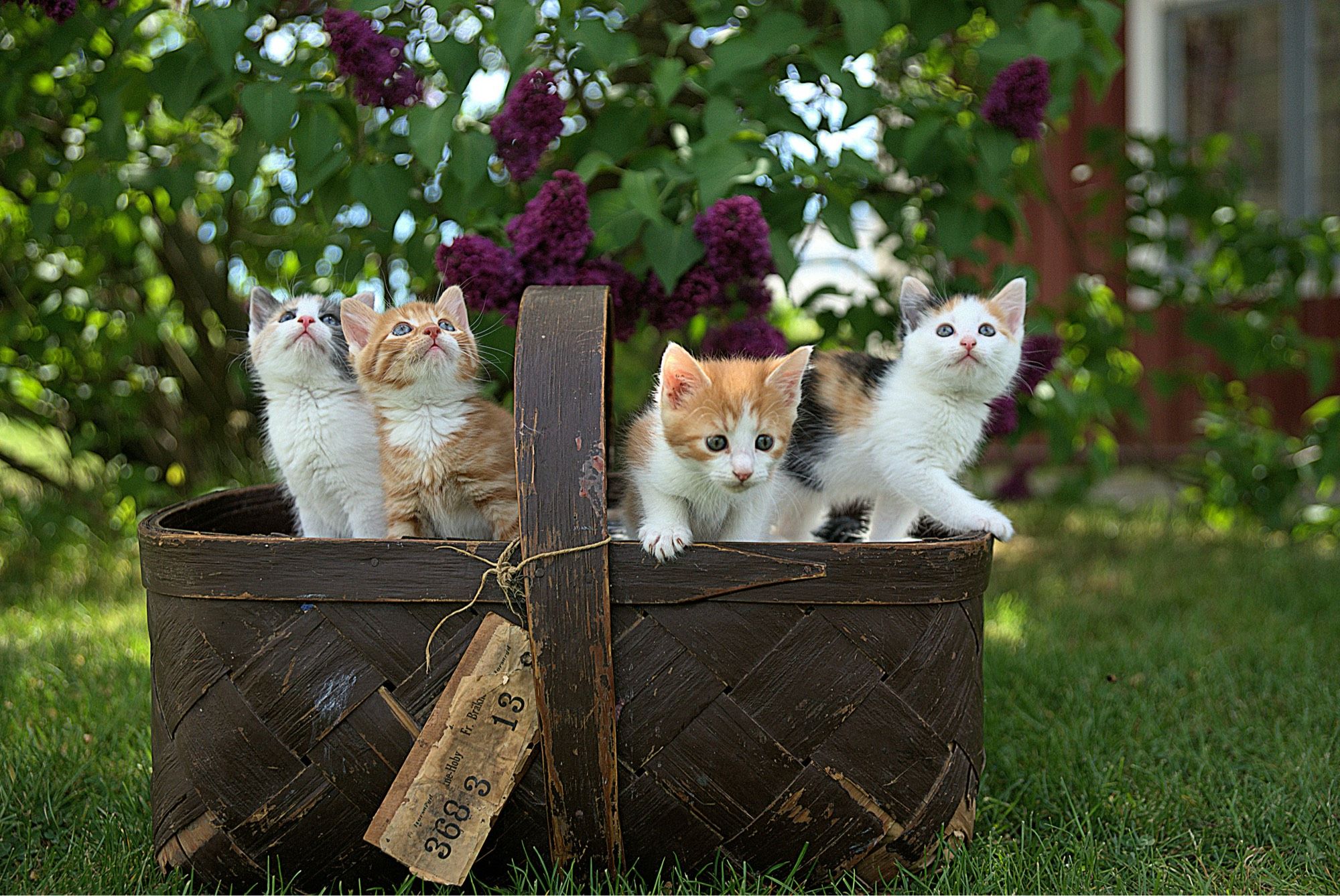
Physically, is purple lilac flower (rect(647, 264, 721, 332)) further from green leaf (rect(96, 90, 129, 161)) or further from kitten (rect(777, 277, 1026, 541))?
green leaf (rect(96, 90, 129, 161))

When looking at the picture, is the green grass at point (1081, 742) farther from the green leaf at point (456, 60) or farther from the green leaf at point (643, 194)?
the green leaf at point (456, 60)

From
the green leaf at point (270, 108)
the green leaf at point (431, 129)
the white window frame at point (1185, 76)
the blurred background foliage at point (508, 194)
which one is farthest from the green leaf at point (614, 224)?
the white window frame at point (1185, 76)

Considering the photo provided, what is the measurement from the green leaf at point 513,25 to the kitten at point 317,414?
16.7 inches

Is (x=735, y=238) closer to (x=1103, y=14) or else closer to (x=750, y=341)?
(x=750, y=341)

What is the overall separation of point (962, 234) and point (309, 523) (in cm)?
123

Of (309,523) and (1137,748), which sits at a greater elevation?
(309,523)

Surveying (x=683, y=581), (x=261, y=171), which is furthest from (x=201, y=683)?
(x=261, y=171)

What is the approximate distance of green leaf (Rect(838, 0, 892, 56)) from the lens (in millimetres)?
1670

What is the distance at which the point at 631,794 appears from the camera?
125 cm

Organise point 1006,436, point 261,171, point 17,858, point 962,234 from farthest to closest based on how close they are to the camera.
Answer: point 261,171 → point 1006,436 → point 962,234 → point 17,858

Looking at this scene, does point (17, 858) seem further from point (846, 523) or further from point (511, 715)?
point (846, 523)

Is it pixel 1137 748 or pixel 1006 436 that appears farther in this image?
pixel 1006 436

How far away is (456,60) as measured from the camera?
1629mm

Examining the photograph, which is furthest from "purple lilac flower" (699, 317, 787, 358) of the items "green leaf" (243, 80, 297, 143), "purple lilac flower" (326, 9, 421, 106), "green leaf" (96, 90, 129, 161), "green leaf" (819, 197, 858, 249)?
A: "green leaf" (96, 90, 129, 161)
